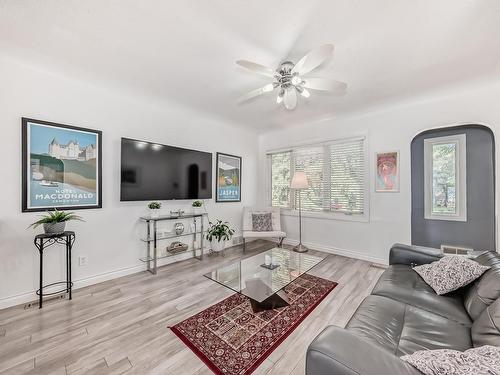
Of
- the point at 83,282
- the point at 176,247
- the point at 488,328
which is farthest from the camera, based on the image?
the point at 176,247

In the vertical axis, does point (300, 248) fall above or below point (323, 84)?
below

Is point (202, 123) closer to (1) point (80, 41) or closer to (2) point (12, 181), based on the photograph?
(1) point (80, 41)

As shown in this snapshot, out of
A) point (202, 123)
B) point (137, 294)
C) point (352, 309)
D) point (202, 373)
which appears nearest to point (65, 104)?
point (202, 123)

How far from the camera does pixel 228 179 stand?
4445 mm

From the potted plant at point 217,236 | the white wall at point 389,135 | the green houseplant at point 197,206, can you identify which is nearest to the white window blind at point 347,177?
the white wall at point 389,135

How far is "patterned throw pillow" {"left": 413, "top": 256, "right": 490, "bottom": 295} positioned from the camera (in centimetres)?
160

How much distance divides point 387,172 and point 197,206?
320 centimetres

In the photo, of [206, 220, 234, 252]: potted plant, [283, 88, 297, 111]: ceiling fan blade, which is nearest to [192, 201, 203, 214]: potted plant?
[206, 220, 234, 252]: potted plant

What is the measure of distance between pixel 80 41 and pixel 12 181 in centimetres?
159

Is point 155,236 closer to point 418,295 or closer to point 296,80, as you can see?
point 296,80

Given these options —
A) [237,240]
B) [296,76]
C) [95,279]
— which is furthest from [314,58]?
[237,240]

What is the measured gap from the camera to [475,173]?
2898 mm

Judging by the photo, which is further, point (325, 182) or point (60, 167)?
point (325, 182)

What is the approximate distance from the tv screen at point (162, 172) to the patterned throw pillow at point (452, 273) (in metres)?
3.19
